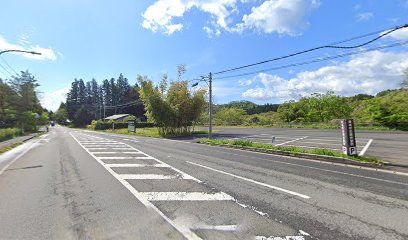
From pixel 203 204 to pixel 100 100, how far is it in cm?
11993

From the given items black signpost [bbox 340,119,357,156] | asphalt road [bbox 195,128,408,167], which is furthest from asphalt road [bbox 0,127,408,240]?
asphalt road [bbox 195,128,408,167]

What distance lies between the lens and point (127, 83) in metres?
114

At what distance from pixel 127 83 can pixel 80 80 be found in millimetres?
23001

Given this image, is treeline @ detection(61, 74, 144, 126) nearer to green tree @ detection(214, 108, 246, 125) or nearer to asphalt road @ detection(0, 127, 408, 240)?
green tree @ detection(214, 108, 246, 125)

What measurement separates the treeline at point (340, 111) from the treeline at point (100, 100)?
4108 cm

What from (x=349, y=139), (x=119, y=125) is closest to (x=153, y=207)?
(x=349, y=139)

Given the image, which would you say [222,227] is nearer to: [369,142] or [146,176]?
[146,176]

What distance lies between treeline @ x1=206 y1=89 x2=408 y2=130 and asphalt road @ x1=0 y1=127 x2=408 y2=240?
106 ft

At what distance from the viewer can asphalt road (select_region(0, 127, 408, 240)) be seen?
176 inches

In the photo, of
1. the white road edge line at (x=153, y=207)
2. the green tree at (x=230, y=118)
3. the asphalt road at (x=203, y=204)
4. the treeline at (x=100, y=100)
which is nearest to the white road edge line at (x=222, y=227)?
the asphalt road at (x=203, y=204)

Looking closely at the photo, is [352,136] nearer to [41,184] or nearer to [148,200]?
Answer: [148,200]

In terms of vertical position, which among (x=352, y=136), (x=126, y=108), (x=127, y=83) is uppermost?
(x=127, y=83)

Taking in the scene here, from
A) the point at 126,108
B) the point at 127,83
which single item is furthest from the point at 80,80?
the point at 126,108

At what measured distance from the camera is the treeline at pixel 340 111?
35.8m
